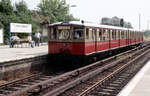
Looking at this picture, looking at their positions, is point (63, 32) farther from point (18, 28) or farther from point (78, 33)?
point (18, 28)

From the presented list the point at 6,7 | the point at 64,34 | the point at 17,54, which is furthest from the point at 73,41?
the point at 6,7

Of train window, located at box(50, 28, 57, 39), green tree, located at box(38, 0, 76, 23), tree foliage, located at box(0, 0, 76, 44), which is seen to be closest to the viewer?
train window, located at box(50, 28, 57, 39)

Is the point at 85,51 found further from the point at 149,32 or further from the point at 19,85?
the point at 149,32

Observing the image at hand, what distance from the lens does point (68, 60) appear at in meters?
15.2

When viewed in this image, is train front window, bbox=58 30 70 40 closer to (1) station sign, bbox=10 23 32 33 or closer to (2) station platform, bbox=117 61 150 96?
(2) station platform, bbox=117 61 150 96

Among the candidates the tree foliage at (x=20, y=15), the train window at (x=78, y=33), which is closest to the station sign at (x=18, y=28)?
the tree foliage at (x=20, y=15)

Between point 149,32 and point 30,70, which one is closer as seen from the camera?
point 30,70

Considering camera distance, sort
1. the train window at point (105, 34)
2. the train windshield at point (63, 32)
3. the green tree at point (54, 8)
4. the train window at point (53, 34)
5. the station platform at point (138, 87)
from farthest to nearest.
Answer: the green tree at point (54, 8)
the train window at point (105, 34)
the train window at point (53, 34)
the train windshield at point (63, 32)
the station platform at point (138, 87)

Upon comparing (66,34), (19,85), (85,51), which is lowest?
(19,85)

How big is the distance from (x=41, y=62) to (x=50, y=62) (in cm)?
77

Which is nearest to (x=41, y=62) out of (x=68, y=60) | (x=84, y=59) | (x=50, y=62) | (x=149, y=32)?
(x=50, y=62)

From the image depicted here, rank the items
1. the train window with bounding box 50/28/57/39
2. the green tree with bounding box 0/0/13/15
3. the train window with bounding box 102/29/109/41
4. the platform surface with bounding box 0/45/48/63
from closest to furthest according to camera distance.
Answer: the platform surface with bounding box 0/45/48/63 → the train window with bounding box 50/28/57/39 → the train window with bounding box 102/29/109/41 → the green tree with bounding box 0/0/13/15

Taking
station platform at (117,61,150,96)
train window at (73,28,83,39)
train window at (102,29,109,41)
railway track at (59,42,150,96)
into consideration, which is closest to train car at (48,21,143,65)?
train window at (73,28,83,39)

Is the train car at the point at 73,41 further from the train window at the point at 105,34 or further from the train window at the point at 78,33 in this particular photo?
the train window at the point at 105,34
